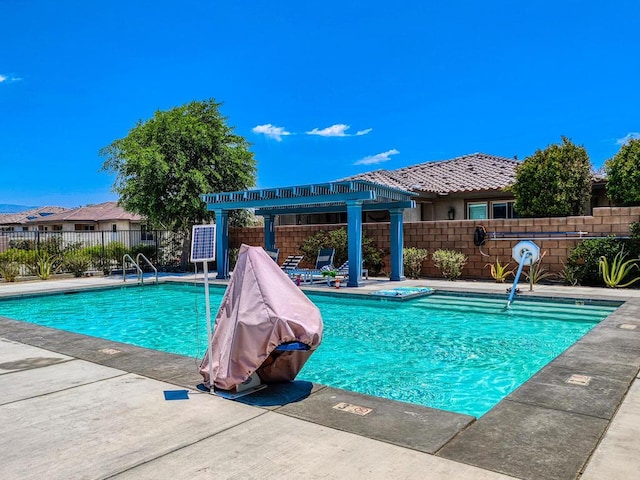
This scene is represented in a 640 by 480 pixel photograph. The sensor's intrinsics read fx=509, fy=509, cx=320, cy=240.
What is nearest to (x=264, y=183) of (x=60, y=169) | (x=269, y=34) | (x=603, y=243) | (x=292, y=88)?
(x=269, y=34)

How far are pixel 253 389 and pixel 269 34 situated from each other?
826 inches

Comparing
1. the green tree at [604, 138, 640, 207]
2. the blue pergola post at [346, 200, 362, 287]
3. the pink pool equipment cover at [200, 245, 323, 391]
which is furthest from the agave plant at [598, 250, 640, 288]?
the pink pool equipment cover at [200, 245, 323, 391]

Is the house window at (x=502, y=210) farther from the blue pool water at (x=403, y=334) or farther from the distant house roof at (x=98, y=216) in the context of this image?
the distant house roof at (x=98, y=216)

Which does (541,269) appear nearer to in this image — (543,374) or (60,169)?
(543,374)

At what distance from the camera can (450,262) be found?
15.6 m

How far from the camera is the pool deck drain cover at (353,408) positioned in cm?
412

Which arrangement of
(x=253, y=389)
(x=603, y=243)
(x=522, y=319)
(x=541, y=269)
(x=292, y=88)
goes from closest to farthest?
(x=253, y=389), (x=522, y=319), (x=603, y=243), (x=541, y=269), (x=292, y=88)

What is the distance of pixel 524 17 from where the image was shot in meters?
18.6

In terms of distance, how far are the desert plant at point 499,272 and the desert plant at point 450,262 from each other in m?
0.92

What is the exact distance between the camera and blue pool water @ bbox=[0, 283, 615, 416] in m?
6.16

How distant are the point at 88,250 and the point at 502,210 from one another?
53.9 feet

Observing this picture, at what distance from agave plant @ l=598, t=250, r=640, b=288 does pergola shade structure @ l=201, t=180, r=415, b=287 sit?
5.33 metres

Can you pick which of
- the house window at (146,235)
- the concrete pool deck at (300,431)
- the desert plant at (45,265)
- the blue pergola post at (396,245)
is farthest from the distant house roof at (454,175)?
the concrete pool deck at (300,431)

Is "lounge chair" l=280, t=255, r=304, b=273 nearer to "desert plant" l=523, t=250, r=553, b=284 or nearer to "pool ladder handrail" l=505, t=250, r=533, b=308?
"pool ladder handrail" l=505, t=250, r=533, b=308
